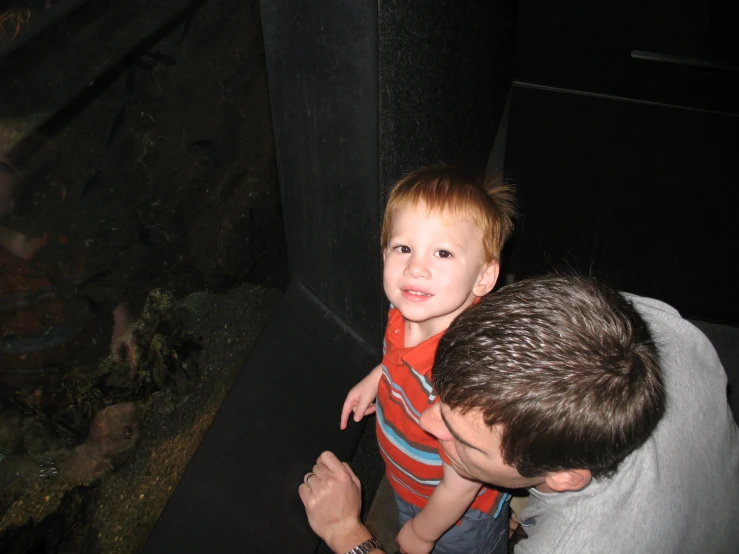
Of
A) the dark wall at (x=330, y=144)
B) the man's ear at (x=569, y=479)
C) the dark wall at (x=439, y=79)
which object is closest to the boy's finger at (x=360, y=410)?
the dark wall at (x=330, y=144)

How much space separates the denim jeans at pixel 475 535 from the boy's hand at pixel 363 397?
0.90ft

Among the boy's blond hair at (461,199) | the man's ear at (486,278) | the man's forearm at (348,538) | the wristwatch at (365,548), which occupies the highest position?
the boy's blond hair at (461,199)

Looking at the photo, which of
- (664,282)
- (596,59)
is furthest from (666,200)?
(596,59)

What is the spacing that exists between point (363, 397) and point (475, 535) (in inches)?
17.3

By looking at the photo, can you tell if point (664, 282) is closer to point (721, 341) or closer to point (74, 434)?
point (721, 341)

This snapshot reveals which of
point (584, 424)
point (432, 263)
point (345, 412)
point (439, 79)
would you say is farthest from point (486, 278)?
point (439, 79)

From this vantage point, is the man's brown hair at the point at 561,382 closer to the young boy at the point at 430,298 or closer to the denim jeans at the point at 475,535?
the young boy at the point at 430,298

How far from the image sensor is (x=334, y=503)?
156 centimetres

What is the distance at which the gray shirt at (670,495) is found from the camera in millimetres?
1016

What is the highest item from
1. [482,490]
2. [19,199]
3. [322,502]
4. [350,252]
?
[19,199]

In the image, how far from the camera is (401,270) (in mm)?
1329

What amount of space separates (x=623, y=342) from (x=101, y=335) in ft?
3.04

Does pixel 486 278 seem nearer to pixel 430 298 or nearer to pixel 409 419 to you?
pixel 430 298

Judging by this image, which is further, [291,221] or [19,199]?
[291,221]
